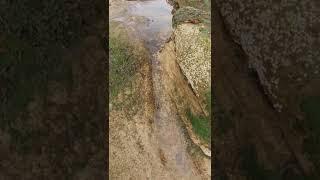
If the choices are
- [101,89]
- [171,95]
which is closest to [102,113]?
[101,89]

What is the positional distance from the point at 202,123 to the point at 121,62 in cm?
213

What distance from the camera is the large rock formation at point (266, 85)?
716 centimetres

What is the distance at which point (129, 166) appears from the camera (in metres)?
9.47

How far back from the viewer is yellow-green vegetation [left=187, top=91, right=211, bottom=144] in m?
9.58

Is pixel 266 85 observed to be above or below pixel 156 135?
above

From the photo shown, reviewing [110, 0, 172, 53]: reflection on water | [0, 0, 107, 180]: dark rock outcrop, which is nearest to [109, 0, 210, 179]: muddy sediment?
[110, 0, 172, 53]: reflection on water

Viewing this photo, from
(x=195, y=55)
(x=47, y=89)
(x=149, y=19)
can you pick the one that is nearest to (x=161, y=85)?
(x=195, y=55)

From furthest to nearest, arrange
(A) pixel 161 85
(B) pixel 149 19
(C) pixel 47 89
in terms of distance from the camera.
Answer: (B) pixel 149 19, (A) pixel 161 85, (C) pixel 47 89

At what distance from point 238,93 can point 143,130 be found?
270 cm

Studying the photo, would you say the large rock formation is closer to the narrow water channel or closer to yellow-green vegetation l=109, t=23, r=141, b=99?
the narrow water channel

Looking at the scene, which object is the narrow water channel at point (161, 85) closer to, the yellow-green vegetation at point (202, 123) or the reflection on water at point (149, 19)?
the reflection on water at point (149, 19)

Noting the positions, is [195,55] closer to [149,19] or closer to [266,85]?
[149,19]

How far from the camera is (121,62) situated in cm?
1014

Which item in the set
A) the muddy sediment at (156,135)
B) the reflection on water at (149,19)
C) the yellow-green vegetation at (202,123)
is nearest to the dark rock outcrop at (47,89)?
the muddy sediment at (156,135)
